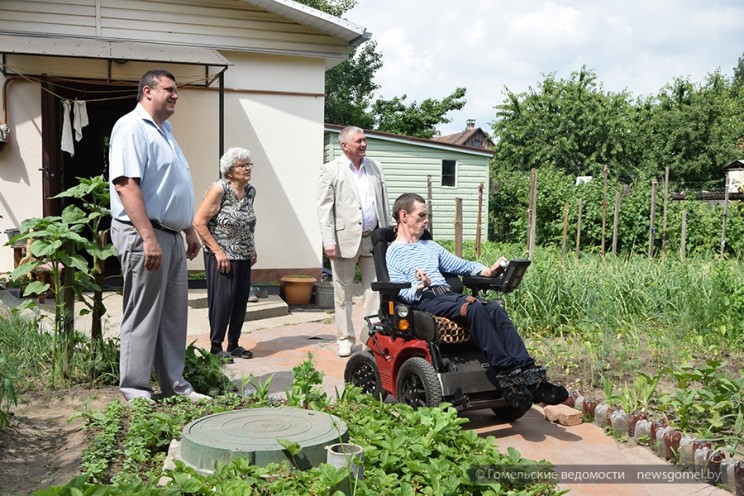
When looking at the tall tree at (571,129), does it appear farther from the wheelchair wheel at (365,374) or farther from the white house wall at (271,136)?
the wheelchair wheel at (365,374)

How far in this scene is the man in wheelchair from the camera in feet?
13.3

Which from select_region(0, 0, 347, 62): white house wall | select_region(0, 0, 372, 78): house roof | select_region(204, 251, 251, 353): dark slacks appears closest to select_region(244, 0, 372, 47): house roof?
select_region(0, 0, 372, 78): house roof

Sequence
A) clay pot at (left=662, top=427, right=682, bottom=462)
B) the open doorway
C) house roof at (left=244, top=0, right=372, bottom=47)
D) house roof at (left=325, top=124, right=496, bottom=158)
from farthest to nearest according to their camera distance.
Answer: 1. house roof at (left=325, top=124, right=496, bottom=158)
2. house roof at (left=244, top=0, right=372, bottom=47)
3. the open doorway
4. clay pot at (left=662, top=427, right=682, bottom=462)

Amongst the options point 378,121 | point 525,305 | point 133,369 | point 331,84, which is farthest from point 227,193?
point 331,84

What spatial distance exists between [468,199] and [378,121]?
15.2 meters

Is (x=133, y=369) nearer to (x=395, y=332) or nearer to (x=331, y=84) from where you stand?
(x=395, y=332)

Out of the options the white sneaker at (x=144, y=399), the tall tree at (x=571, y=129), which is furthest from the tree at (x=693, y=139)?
the white sneaker at (x=144, y=399)

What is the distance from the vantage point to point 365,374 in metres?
4.80

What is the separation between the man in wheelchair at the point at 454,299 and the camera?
4066 mm

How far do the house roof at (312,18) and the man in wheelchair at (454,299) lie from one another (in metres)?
5.75

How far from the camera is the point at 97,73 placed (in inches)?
375

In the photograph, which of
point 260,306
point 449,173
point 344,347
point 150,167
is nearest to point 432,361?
point 150,167

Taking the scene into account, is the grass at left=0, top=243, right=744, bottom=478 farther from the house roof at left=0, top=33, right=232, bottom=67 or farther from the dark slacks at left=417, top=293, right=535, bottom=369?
the house roof at left=0, top=33, right=232, bottom=67

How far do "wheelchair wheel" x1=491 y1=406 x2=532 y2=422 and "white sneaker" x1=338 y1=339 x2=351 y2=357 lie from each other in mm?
2023
